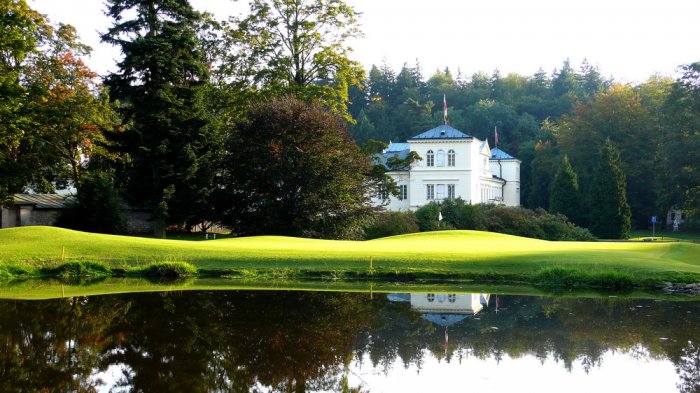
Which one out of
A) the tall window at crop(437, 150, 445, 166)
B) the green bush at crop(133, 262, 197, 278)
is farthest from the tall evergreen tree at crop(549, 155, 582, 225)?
the green bush at crop(133, 262, 197, 278)

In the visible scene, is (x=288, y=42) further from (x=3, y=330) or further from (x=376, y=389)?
(x=376, y=389)

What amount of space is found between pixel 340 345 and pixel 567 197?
168 feet

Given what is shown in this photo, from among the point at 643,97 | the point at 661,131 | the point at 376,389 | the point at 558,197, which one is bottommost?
the point at 376,389

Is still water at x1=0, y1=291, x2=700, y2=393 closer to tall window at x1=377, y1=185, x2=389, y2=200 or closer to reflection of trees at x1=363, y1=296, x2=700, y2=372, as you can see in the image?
reflection of trees at x1=363, y1=296, x2=700, y2=372

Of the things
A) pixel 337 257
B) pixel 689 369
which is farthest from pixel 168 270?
pixel 689 369

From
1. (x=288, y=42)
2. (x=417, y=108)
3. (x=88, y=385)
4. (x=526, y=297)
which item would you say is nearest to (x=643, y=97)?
(x=417, y=108)

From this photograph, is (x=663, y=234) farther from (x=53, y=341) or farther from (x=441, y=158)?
(x=53, y=341)

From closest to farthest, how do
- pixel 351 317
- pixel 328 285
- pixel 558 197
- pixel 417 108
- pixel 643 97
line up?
pixel 351 317
pixel 328 285
pixel 558 197
pixel 643 97
pixel 417 108

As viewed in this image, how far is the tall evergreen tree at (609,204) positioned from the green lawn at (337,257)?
29.3 m

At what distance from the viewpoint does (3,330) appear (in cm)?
1070

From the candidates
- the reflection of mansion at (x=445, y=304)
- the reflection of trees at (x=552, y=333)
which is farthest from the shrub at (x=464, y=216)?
the reflection of trees at (x=552, y=333)

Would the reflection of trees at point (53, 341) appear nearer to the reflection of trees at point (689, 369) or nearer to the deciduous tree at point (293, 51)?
the reflection of trees at point (689, 369)

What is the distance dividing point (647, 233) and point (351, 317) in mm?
59120

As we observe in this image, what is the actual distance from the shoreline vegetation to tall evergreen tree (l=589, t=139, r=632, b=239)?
3018 centimetres
